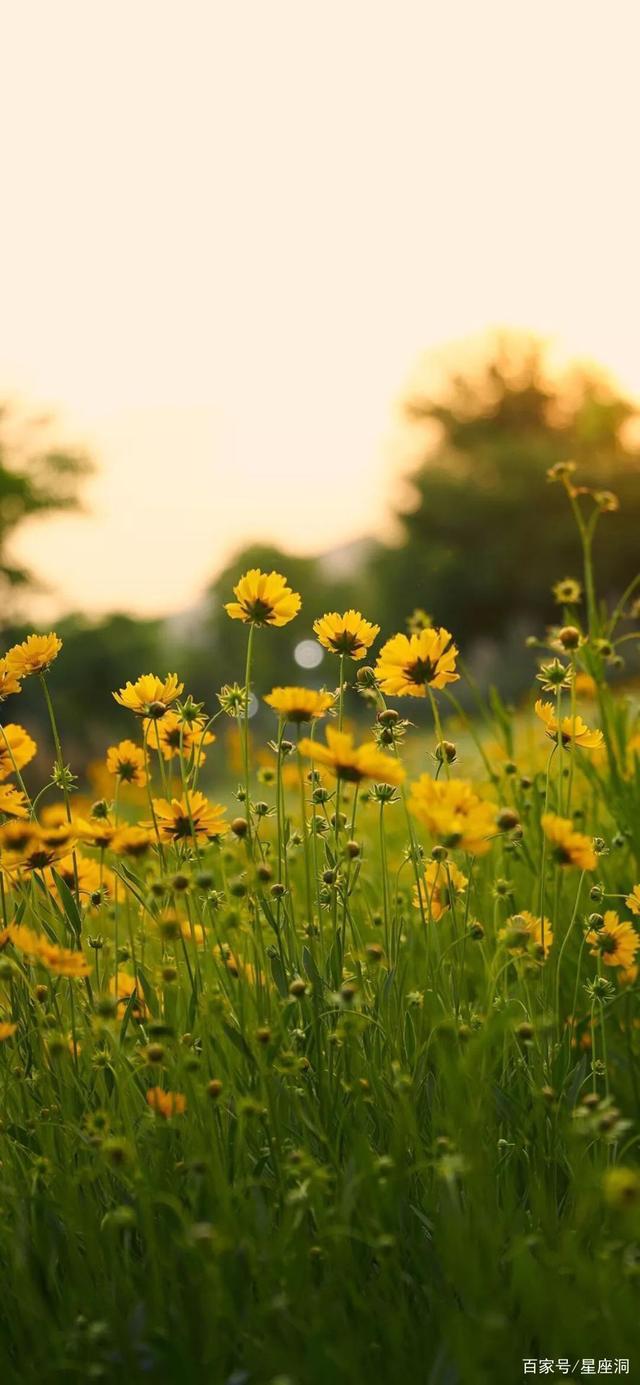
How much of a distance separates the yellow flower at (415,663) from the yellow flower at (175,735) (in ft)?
0.95

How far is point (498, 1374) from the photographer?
121cm

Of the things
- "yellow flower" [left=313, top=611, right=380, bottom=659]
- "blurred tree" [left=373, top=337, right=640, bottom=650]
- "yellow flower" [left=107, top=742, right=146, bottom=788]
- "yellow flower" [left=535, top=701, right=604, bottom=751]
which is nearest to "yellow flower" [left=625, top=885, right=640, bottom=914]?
"yellow flower" [left=535, top=701, right=604, bottom=751]

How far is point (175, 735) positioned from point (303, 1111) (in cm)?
59

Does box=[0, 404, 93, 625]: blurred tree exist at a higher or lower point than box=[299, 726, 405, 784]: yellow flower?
higher

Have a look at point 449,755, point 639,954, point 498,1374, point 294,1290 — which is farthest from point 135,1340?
point 639,954

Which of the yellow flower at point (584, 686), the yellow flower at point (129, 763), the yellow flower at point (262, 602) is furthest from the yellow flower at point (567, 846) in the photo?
the yellow flower at point (584, 686)

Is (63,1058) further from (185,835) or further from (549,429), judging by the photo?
(549,429)

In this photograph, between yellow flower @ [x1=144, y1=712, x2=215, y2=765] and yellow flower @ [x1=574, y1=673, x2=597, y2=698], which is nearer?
yellow flower @ [x1=144, y1=712, x2=215, y2=765]

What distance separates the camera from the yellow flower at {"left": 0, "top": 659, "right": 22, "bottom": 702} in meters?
1.82

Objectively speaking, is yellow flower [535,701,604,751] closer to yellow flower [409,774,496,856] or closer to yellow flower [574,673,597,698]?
yellow flower [409,774,496,856]

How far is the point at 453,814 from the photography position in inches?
54.4

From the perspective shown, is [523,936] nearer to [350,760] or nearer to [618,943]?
[350,760]

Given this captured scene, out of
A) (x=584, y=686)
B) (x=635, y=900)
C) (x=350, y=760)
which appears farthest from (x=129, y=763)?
(x=584, y=686)

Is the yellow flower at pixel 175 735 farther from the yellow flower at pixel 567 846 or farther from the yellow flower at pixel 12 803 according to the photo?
the yellow flower at pixel 567 846
